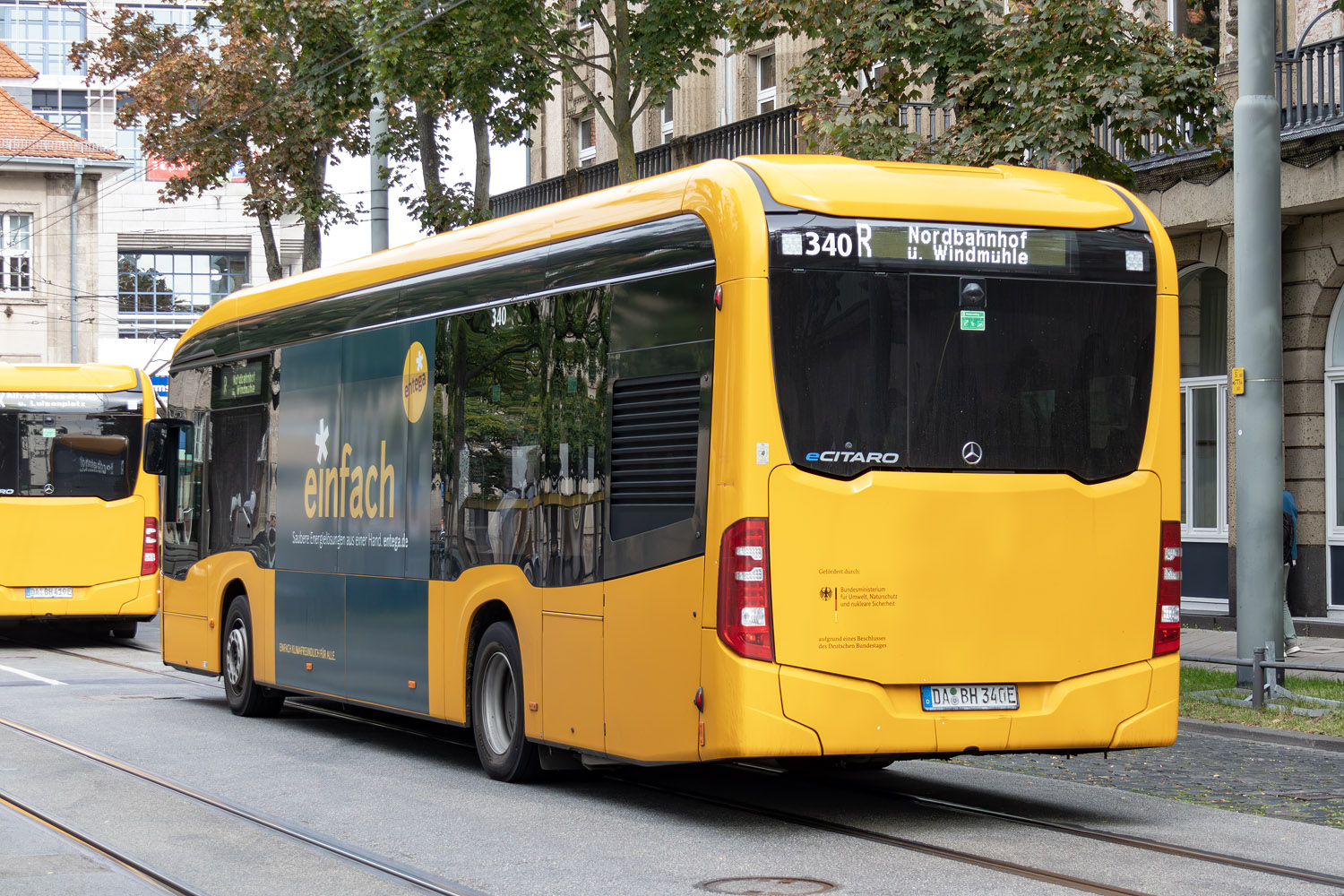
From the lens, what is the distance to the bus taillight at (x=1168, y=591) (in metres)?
9.22

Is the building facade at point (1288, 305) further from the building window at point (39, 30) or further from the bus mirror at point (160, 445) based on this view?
the building window at point (39, 30)

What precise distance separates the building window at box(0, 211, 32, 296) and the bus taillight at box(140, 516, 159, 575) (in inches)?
1684

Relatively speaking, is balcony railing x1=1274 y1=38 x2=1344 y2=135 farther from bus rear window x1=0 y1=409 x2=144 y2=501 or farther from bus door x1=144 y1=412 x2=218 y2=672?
bus rear window x1=0 y1=409 x2=144 y2=501

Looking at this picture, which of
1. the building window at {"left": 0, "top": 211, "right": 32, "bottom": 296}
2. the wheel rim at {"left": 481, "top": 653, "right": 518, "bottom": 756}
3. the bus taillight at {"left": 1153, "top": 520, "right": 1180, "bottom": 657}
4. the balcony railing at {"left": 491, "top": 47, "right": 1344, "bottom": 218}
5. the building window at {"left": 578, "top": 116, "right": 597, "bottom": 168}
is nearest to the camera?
the bus taillight at {"left": 1153, "top": 520, "right": 1180, "bottom": 657}

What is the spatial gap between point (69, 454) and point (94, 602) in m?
1.83

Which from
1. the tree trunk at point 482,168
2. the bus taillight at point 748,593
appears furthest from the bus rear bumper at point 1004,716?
the tree trunk at point 482,168

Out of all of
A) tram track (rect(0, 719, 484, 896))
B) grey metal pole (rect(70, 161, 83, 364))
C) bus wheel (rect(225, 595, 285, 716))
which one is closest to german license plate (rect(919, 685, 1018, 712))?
tram track (rect(0, 719, 484, 896))

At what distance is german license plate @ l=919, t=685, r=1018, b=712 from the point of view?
866cm

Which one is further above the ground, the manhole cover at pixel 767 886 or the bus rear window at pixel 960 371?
the bus rear window at pixel 960 371

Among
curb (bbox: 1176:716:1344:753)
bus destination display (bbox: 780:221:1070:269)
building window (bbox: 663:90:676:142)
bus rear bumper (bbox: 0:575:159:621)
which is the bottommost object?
curb (bbox: 1176:716:1344:753)

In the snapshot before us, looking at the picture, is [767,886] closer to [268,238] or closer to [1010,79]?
[1010,79]

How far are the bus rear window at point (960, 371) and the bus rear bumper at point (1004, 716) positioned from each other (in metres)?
0.98

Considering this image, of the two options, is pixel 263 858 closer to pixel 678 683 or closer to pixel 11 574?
pixel 678 683

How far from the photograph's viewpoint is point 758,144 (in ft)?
94.5
